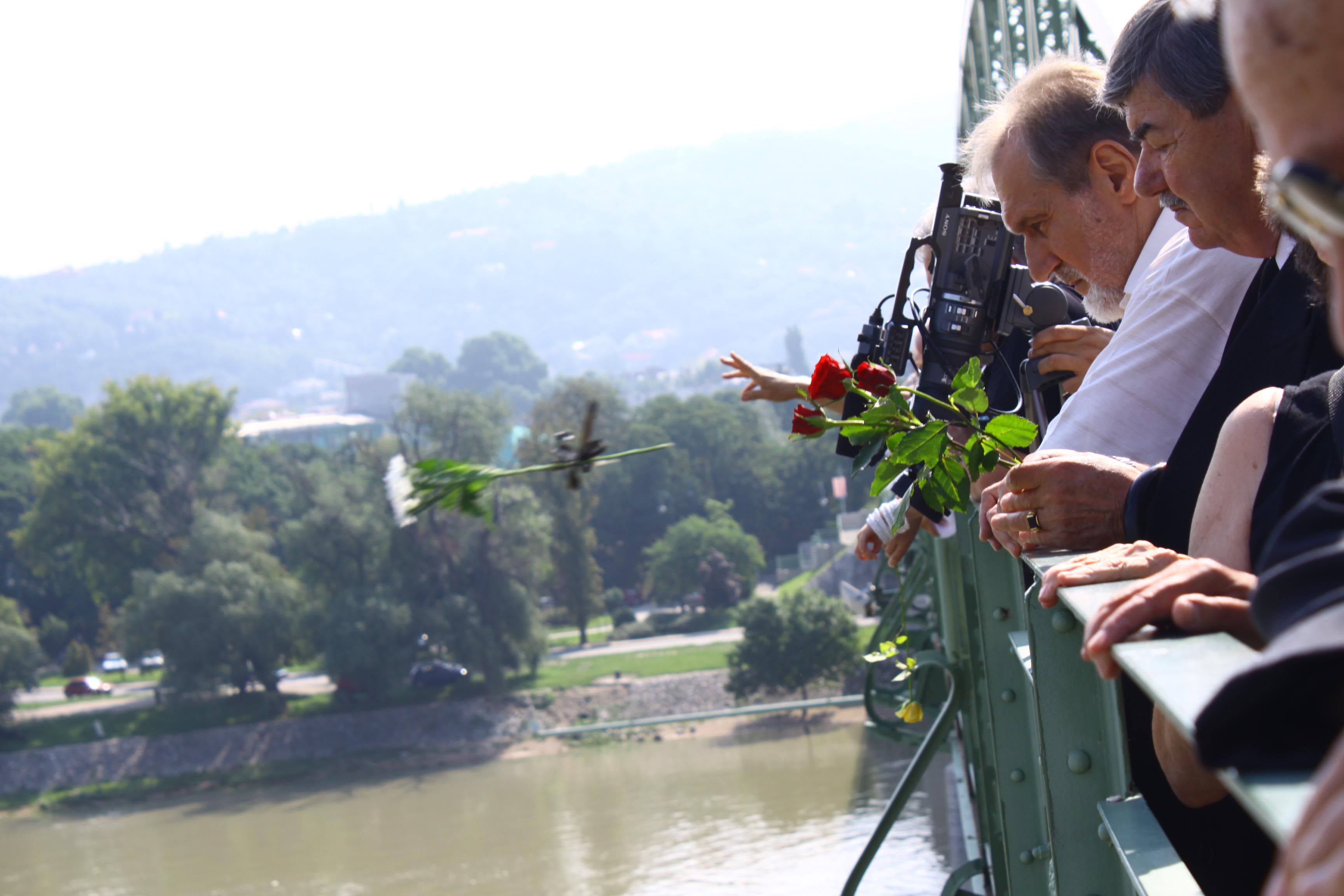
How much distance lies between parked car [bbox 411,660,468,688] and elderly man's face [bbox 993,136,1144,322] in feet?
122

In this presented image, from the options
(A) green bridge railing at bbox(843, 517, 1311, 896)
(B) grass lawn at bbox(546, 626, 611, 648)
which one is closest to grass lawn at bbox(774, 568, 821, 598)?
(B) grass lawn at bbox(546, 626, 611, 648)

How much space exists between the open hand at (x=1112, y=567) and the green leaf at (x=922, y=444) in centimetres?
40

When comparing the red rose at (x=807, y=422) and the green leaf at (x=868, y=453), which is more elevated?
the red rose at (x=807, y=422)

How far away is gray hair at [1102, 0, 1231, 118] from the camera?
6.07 feet

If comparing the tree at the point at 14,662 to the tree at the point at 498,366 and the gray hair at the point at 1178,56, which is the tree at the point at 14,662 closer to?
the gray hair at the point at 1178,56

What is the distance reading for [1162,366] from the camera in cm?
200

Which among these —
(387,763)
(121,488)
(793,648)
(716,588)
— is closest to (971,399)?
(793,648)

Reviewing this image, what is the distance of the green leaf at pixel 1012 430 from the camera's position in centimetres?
170

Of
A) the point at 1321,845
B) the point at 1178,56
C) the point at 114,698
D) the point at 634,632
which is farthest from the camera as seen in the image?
the point at 634,632

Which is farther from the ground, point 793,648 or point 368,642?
point 368,642

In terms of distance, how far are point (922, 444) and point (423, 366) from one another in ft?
527

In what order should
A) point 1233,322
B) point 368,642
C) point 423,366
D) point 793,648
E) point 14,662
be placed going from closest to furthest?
point 1233,322, point 793,648, point 14,662, point 368,642, point 423,366

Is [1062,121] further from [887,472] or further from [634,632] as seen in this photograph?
[634,632]

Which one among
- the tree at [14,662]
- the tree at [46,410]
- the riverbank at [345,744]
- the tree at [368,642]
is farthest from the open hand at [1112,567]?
the tree at [46,410]
